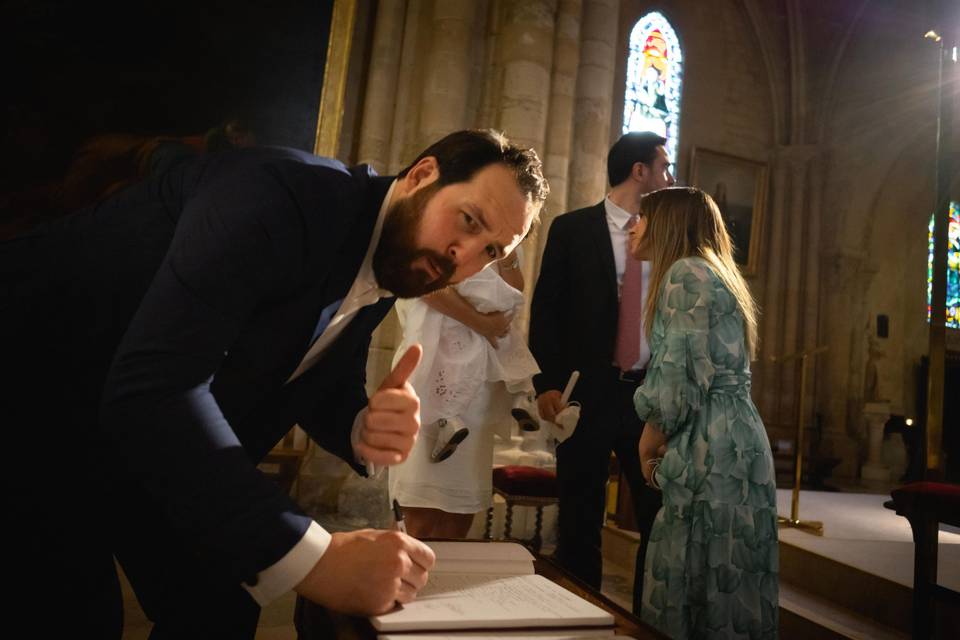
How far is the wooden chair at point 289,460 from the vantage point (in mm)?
4797

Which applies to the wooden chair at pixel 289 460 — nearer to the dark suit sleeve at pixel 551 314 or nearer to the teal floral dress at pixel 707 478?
the dark suit sleeve at pixel 551 314

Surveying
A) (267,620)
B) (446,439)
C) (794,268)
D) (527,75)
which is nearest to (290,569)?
(446,439)

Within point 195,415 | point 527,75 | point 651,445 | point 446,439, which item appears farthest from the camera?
point 527,75

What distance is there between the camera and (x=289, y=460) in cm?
480

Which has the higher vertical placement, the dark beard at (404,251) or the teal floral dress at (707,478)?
the dark beard at (404,251)

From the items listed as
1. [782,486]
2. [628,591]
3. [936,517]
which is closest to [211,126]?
[628,591]

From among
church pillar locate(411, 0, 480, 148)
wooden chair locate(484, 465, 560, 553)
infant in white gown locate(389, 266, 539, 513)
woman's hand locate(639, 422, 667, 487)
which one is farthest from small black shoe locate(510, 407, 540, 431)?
church pillar locate(411, 0, 480, 148)

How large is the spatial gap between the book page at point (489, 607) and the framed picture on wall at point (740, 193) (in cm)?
952

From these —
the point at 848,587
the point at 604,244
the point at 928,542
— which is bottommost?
the point at 848,587

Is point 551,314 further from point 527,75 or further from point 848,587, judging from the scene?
point 527,75

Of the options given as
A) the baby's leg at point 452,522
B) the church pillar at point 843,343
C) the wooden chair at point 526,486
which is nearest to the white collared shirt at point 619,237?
the baby's leg at point 452,522

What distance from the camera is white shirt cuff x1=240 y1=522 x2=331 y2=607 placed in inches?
30.2

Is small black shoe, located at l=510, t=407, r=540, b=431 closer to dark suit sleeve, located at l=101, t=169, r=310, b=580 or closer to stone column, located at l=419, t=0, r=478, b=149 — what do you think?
dark suit sleeve, located at l=101, t=169, r=310, b=580

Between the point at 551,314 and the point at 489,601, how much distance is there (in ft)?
6.59
